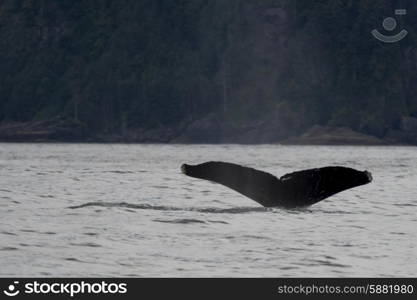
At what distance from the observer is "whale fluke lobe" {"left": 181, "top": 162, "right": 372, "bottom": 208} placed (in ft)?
81.7

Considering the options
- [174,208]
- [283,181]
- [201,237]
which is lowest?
[174,208]

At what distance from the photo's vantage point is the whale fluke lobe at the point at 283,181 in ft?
81.7

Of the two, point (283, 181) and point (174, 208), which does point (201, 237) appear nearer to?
point (283, 181)

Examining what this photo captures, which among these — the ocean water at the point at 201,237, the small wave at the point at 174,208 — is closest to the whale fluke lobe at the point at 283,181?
the ocean water at the point at 201,237

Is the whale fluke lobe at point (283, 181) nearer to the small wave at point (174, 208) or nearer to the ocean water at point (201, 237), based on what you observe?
the ocean water at point (201, 237)

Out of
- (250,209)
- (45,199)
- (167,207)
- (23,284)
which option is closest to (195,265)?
(23,284)

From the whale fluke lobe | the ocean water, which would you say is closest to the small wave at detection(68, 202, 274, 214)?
the ocean water

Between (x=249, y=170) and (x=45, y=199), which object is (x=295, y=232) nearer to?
(x=249, y=170)

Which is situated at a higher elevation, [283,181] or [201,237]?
[283,181]

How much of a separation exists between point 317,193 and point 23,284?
474 inches

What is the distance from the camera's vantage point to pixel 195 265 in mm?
19656

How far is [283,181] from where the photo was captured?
26.8m

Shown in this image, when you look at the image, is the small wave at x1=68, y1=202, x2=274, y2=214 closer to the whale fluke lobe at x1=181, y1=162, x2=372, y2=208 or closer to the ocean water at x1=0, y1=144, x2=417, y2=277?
the ocean water at x1=0, y1=144, x2=417, y2=277

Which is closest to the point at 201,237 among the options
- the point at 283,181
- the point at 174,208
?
the point at 283,181
